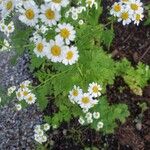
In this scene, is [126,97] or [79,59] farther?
[126,97]

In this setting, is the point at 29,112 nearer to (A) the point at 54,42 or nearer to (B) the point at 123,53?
(B) the point at 123,53

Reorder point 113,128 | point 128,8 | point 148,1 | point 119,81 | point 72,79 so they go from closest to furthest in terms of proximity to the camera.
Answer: point 128,8 < point 72,79 < point 113,128 < point 119,81 < point 148,1

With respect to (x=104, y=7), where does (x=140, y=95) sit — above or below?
below

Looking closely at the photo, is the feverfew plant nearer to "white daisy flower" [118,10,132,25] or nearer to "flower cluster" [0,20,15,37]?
"white daisy flower" [118,10,132,25]

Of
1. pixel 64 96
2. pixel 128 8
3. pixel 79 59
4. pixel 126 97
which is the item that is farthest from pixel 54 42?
pixel 126 97

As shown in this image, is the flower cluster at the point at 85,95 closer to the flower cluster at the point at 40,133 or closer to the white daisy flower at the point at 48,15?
the flower cluster at the point at 40,133

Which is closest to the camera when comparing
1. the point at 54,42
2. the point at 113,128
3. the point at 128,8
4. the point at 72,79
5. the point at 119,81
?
the point at 54,42

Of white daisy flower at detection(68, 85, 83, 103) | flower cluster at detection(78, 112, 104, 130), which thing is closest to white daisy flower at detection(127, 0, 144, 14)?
white daisy flower at detection(68, 85, 83, 103)
